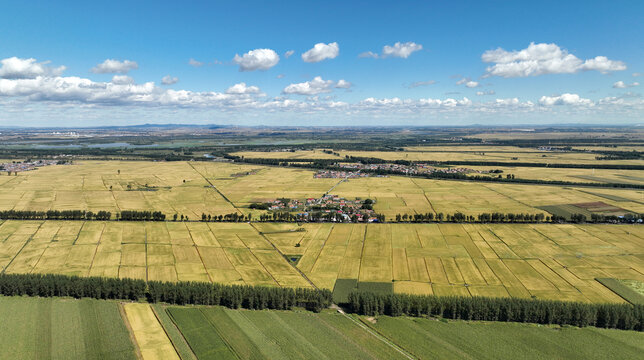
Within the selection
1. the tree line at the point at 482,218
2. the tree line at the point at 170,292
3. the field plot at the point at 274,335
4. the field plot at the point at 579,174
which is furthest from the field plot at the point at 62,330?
the field plot at the point at 579,174

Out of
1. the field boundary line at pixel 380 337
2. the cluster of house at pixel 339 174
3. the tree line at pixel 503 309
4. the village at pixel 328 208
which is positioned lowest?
the field boundary line at pixel 380 337

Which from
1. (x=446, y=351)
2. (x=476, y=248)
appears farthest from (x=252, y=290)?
(x=476, y=248)

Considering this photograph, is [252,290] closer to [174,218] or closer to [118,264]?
[118,264]

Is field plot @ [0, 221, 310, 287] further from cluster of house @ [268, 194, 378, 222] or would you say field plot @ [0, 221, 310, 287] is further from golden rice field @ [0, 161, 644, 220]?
cluster of house @ [268, 194, 378, 222]

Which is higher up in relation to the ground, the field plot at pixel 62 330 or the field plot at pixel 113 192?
the field plot at pixel 113 192

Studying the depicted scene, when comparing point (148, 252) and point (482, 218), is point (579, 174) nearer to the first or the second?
point (482, 218)

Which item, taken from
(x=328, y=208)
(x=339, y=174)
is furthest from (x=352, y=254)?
(x=339, y=174)

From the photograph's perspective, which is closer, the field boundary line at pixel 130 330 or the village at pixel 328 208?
the field boundary line at pixel 130 330

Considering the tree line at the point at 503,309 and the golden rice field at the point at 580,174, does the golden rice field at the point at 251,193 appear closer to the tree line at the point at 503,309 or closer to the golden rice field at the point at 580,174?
the golden rice field at the point at 580,174
